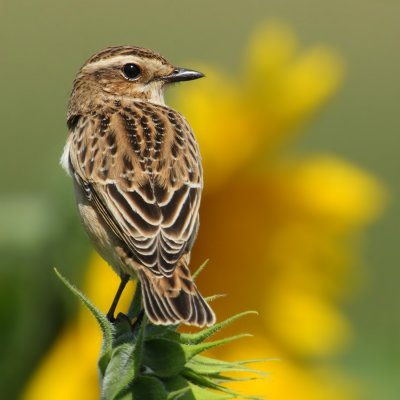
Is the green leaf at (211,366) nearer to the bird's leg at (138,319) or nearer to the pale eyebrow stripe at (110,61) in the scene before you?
the bird's leg at (138,319)

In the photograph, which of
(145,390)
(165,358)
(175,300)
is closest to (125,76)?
(175,300)

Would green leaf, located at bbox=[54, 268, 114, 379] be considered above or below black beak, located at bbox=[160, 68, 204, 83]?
above

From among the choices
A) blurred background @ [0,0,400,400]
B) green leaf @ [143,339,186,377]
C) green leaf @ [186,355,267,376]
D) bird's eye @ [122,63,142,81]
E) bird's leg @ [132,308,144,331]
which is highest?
green leaf @ [143,339,186,377]

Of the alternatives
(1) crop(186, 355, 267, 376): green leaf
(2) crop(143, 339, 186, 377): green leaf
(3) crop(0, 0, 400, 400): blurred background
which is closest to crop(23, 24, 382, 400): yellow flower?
(3) crop(0, 0, 400, 400): blurred background

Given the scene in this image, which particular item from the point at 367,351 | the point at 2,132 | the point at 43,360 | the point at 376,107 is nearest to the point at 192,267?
the point at 43,360

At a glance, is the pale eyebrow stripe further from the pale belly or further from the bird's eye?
the pale belly

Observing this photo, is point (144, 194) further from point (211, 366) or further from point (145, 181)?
point (211, 366)

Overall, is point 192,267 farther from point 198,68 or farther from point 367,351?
point 367,351

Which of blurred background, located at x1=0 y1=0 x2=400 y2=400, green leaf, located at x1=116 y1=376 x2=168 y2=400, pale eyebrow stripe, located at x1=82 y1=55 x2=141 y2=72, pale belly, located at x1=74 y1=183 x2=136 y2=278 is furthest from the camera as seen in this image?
pale eyebrow stripe, located at x1=82 y1=55 x2=141 y2=72
